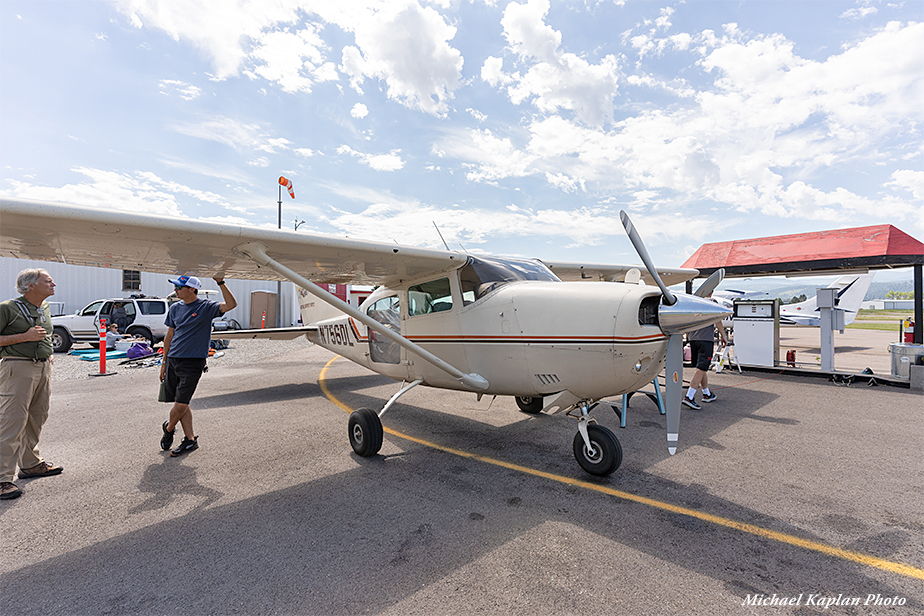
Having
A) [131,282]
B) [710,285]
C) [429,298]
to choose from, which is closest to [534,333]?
[429,298]

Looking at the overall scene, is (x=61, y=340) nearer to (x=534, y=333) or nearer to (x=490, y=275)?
(x=490, y=275)

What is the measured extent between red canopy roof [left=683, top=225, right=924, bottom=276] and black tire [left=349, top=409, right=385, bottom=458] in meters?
10.6

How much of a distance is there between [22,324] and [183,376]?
4.45 feet

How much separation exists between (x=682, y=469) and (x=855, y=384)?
7.82 metres

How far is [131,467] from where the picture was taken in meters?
4.23

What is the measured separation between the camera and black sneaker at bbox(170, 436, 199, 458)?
4586mm

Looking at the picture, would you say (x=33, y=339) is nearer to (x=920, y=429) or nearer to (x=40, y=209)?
(x=40, y=209)

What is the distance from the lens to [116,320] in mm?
14148

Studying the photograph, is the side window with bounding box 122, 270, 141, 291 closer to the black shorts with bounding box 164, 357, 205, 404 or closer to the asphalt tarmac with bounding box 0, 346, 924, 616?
the asphalt tarmac with bounding box 0, 346, 924, 616

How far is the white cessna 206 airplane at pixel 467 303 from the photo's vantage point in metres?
3.35

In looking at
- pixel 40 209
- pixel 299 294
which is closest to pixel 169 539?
pixel 40 209

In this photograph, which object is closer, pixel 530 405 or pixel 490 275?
pixel 490 275

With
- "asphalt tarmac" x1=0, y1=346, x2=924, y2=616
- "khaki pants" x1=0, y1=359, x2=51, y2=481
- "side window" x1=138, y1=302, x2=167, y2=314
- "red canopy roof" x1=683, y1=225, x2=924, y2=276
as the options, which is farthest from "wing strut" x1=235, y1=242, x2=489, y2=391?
"side window" x1=138, y1=302, x2=167, y2=314

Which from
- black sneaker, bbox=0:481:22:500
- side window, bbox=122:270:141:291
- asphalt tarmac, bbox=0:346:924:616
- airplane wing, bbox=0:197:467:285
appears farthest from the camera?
side window, bbox=122:270:141:291
